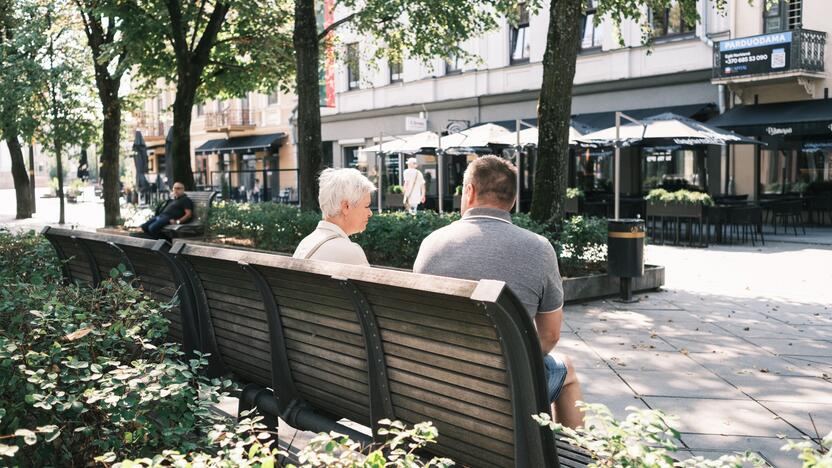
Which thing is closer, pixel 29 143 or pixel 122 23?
pixel 122 23

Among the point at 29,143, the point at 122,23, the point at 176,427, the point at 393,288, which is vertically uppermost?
the point at 122,23

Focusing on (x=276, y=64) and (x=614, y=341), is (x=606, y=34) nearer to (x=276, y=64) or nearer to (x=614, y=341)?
(x=276, y=64)

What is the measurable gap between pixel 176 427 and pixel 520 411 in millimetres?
1121

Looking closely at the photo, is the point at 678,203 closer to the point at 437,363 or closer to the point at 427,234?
the point at 427,234

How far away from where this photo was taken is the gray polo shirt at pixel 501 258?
3.53 m

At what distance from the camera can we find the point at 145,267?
4.94 meters

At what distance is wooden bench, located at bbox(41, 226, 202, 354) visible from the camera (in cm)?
450

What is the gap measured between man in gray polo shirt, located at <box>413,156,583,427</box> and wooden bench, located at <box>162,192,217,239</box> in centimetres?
1243

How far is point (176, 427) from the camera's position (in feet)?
9.13

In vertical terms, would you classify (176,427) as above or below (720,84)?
below

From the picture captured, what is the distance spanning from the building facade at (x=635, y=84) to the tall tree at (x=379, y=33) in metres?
2.98

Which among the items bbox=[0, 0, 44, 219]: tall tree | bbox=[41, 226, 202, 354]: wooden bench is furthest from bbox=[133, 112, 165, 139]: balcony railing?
bbox=[41, 226, 202, 354]: wooden bench

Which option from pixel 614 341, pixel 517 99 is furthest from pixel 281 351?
pixel 517 99

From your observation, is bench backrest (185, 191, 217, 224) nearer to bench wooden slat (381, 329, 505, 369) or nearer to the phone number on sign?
bench wooden slat (381, 329, 505, 369)
